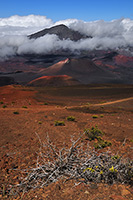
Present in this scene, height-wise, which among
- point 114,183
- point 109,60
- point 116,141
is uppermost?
point 109,60

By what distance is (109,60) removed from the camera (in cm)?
19150

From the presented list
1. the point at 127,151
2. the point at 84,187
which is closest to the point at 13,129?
the point at 127,151

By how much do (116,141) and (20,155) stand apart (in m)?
3.45

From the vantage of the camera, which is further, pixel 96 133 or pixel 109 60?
pixel 109 60

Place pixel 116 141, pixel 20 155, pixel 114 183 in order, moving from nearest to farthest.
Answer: pixel 114 183
pixel 20 155
pixel 116 141

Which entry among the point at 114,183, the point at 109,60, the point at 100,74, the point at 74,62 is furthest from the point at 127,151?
the point at 109,60

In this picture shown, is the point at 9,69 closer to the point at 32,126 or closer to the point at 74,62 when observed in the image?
the point at 74,62

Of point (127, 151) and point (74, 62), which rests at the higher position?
point (74, 62)

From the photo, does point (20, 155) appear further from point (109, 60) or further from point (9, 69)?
point (109, 60)

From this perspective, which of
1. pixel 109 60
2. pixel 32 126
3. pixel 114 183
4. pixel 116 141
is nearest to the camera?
pixel 114 183

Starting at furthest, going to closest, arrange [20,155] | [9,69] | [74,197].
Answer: [9,69] → [20,155] → [74,197]

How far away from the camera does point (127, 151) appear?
5.80m

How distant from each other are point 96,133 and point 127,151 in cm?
205

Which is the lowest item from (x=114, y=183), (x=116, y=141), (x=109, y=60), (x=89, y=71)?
(x=116, y=141)
